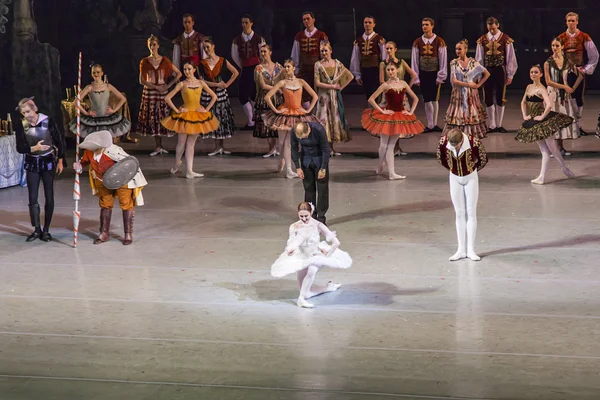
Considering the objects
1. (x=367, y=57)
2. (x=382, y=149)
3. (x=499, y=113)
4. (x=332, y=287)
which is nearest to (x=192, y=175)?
(x=382, y=149)

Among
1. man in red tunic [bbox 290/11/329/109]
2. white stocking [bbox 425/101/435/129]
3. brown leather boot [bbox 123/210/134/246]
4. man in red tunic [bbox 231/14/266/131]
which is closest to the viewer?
brown leather boot [bbox 123/210/134/246]

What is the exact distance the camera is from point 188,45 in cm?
1634

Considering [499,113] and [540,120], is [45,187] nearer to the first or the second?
[540,120]

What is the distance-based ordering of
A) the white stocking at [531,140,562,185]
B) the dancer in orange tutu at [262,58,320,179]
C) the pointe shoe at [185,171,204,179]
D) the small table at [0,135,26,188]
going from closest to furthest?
the white stocking at [531,140,562,185], the dancer in orange tutu at [262,58,320,179], the small table at [0,135,26,188], the pointe shoe at [185,171,204,179]

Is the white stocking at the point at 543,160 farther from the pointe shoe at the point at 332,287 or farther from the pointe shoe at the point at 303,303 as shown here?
the pointe shoe at the point at 303,303

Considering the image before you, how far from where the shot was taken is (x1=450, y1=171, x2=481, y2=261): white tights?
9.65 m

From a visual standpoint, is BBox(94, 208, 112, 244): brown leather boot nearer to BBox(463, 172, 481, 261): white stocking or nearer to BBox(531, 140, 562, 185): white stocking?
BBox(463, 172, 481, 261): white stocking

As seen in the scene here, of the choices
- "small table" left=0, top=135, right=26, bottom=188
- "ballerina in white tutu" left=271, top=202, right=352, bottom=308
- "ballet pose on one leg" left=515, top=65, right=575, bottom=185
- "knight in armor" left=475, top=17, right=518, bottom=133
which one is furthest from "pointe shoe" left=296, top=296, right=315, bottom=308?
"knight in armor" left=475, top=17, right=518, bottom=133

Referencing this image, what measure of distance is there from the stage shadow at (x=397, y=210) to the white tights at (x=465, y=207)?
77.3 inches

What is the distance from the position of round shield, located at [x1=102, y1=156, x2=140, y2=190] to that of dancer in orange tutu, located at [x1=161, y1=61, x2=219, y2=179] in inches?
130

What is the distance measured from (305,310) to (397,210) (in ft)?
12.0

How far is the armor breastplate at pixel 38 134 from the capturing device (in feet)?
35.5

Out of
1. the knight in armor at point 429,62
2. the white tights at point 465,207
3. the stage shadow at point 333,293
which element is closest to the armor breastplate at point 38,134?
the stage shadow at point 333,293

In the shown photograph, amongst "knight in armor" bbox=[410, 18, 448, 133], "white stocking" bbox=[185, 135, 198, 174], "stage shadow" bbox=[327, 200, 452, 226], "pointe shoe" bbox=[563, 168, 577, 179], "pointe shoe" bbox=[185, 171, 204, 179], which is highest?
"knight in armor" bbox=[410, 18, 448, 133]
